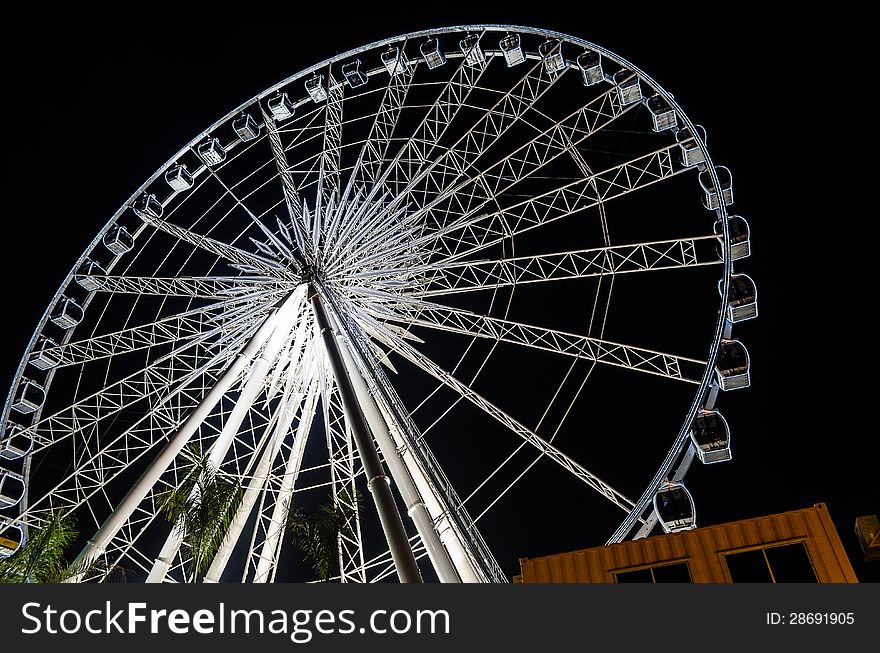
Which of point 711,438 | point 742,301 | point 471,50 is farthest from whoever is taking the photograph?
point 471,50

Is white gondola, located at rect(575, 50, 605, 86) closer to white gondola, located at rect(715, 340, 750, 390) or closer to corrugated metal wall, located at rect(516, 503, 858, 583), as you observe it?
white gondola, located at rect(715, 340, 750, 390)

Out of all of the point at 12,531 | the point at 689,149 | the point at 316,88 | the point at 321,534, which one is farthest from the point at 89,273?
the point at 689,149

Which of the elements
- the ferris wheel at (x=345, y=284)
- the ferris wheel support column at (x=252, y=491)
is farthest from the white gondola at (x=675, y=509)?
the ferris wheel support column at (x=252, y=491)

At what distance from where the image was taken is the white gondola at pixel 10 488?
57.5ft

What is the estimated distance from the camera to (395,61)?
19609 millimetres

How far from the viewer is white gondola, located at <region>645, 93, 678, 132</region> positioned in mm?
17539

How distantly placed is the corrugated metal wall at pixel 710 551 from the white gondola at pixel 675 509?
0.52 m

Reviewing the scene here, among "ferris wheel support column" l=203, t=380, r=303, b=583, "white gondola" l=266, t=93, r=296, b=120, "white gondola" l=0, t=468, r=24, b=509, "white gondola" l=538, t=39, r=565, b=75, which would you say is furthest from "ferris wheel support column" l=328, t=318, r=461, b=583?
"white gondola" l=0, t=468, r=24, b=509

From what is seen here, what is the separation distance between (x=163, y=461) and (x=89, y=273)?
10062mm

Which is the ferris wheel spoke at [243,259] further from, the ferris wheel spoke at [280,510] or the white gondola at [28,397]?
the white gondola at [28,397]

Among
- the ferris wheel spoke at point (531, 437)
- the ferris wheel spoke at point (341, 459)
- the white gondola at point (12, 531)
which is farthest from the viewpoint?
the white gondola at point (12, 531)

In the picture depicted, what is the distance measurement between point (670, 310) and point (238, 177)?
66.8 ft

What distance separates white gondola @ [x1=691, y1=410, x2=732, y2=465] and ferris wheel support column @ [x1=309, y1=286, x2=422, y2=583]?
27.5 ft

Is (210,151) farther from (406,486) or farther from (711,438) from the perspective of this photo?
→ (711,438)
